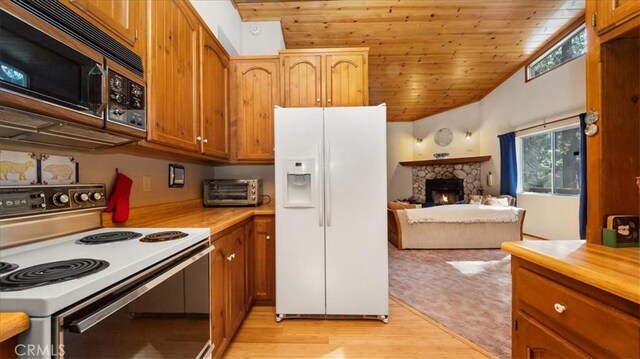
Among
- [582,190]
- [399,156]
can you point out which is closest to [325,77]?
[582,190]

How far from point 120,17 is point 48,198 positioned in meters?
0.88

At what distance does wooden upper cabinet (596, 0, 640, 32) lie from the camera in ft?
2.96

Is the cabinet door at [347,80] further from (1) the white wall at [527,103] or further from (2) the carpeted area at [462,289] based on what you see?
(1) the white wall at [527,103]

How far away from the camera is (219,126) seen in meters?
2.37

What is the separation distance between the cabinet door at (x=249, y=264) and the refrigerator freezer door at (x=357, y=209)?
66 cm

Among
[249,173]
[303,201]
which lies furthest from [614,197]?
[249,173]

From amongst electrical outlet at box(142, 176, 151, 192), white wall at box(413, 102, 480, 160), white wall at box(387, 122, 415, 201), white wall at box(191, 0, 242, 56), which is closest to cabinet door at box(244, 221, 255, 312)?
electrical outlet at box(142, 176, 151, 192)

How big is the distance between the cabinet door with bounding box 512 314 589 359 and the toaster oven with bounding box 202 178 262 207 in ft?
7.04

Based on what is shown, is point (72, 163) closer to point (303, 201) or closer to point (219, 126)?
point (219, 126)

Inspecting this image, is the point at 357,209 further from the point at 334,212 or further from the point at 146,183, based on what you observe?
the point at 146,183

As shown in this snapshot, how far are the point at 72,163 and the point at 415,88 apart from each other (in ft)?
19.0

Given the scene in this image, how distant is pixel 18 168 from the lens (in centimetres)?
107

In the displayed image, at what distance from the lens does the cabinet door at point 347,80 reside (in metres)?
2.54

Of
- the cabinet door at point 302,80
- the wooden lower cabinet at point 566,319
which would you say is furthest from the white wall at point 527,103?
the wooden lower cabinet at point 566,319
